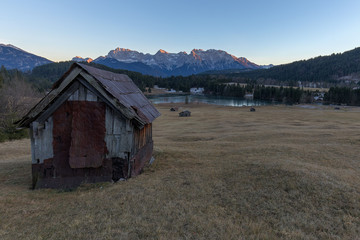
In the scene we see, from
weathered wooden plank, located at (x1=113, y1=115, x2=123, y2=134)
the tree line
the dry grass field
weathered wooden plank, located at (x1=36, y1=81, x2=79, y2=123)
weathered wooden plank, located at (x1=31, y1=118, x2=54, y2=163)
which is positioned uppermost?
the tree line

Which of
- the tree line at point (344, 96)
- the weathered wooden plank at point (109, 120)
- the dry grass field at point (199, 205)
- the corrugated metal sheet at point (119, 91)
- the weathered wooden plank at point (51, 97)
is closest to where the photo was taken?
the dry grass field at point (199, 205)

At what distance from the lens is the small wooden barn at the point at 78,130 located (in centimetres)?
961

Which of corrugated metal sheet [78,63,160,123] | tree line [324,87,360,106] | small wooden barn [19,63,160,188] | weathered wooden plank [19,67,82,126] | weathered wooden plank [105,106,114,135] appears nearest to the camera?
weathered wooden plank [19,67,82,126]

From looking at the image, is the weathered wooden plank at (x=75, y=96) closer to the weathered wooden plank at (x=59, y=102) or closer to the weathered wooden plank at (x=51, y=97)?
the weathered wooden plank at (x=59, y=102)

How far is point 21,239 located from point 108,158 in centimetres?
486

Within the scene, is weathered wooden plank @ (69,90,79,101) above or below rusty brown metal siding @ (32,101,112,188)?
above

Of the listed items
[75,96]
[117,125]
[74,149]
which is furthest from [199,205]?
[75,96]

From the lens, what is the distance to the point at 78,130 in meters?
9.77

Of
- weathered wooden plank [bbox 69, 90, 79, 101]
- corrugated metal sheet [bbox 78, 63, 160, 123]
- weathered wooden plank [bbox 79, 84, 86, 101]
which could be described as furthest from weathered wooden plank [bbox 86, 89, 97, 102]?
corrugated metal sheet [bbox 78, 63, 160, 123]

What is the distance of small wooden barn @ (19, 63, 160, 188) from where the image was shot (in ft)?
31.5

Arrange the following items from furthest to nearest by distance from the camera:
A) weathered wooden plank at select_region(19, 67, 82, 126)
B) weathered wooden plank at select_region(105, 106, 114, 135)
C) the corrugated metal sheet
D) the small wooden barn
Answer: weathered wooden plank at select_region(105, 106, 114, 135)
the corrugated metal sheet
the small wooden barn
weathered wooden plank at select_region(19, 67, 82, 126)

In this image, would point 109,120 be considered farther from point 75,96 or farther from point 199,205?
point 199,205

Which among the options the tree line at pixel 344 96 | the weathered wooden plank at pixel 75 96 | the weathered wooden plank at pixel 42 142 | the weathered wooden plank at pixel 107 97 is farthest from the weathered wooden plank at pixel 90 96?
the tree line at pixel 344 96

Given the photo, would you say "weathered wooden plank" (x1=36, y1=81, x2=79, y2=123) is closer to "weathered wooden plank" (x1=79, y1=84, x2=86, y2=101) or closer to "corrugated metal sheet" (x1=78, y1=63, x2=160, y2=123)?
"weathered wooden plank" (x1=79, y1=84, x2=86, y2=101)
